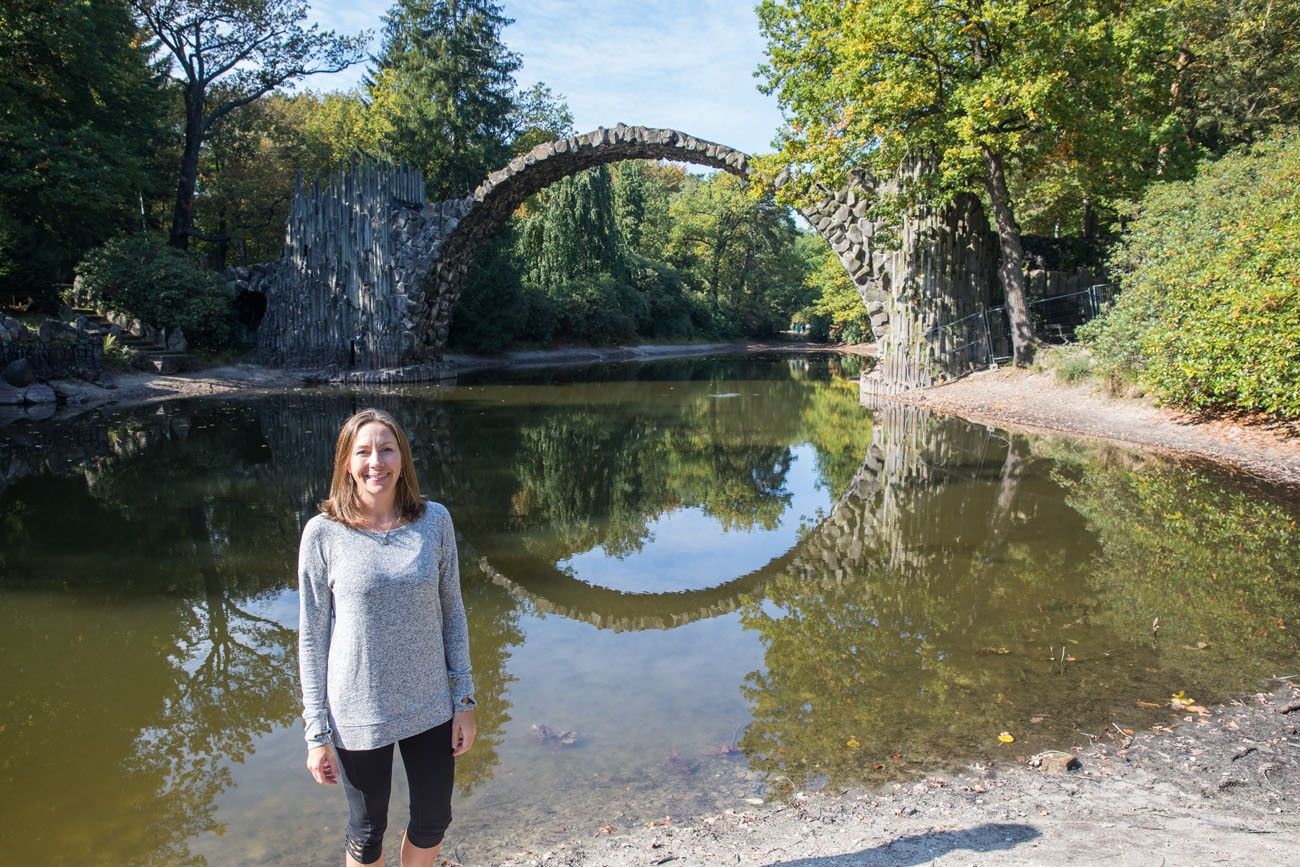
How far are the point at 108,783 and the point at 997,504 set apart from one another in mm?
7567

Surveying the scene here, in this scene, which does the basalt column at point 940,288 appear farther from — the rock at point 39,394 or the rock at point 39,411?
the rock at point 39,394

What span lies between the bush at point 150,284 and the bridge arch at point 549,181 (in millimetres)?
5807

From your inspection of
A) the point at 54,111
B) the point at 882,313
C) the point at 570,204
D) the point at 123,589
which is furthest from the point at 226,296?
the point at 123,589

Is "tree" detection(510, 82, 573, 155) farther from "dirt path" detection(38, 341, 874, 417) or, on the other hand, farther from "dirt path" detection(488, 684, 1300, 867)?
"dirt path" detection(488, 684, 1300, 867)

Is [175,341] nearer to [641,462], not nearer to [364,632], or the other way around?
[641,462]

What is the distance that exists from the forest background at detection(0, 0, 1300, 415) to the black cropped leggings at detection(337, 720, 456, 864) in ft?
35.5

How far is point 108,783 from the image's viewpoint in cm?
349

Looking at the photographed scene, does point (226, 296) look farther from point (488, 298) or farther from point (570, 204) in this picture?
point (570, 204)

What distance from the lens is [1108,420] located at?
1260cm

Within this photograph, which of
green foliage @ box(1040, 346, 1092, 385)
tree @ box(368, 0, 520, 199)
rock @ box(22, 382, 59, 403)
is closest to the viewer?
green foliage @ box(1040, 346, 1092, 385)

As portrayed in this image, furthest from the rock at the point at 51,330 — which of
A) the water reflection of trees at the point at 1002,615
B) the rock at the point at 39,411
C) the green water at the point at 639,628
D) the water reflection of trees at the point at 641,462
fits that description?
the water reflection of trees at the point at 1002,615

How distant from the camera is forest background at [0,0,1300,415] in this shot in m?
12.6

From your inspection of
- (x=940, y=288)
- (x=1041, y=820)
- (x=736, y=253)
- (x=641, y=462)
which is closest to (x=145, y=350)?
(x=641, y=462)

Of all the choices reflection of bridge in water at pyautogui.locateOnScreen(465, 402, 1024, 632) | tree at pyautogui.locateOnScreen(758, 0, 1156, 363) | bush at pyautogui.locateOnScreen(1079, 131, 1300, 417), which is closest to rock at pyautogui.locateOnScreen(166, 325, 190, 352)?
tree at pyautogui.locateOnScreen(758, 0, 1156, 363)
